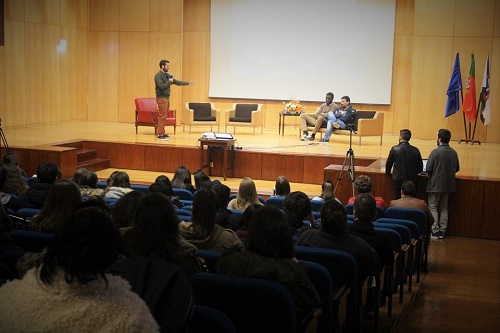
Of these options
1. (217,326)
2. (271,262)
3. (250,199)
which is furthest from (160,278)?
(250,199)

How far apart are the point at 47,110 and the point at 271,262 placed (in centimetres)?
1285

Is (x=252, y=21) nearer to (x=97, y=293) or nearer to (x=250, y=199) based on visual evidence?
(x=250, y=199)

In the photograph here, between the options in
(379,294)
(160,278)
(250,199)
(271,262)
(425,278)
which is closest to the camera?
(160,278)

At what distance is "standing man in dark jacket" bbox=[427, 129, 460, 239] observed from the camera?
830 cm

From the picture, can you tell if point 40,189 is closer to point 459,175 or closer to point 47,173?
point 47,173

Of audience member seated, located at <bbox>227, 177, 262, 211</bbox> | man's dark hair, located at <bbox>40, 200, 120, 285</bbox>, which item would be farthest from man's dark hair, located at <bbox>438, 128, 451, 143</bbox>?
man's dark hair, located at <bbox>40, 200, 120, 285</bbox>

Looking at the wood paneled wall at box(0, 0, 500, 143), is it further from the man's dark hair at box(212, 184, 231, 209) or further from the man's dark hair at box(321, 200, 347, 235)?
the man's dark hair at box(321, 200, 347, 235)

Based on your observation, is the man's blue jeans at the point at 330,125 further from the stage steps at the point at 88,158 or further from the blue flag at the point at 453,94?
the stage steps at the point at 88,158

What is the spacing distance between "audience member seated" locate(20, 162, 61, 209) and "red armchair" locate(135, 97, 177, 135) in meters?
7.45

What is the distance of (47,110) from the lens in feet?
49.0

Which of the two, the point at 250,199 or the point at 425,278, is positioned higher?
the point at 250,199

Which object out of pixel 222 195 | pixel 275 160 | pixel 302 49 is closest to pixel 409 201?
pixel 222 195

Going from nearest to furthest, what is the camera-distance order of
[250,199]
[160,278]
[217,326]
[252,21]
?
1. [160,278]
2. [217,326]
3. [250,199]
4. [252,21]

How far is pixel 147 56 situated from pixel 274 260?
1333cm
